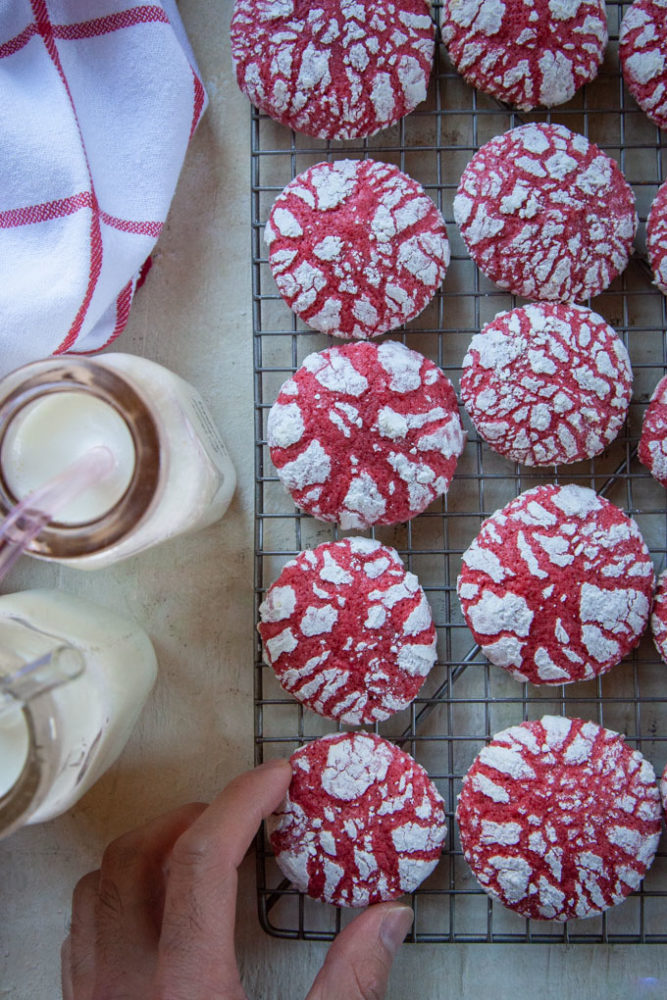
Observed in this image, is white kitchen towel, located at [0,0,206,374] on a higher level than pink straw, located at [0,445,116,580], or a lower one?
higher

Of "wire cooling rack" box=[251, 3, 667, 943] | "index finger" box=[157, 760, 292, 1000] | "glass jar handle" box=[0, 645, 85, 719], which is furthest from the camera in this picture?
"wire cooling rack" box=[251, 3, 667, 943]

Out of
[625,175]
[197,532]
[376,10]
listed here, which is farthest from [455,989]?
[376,10]

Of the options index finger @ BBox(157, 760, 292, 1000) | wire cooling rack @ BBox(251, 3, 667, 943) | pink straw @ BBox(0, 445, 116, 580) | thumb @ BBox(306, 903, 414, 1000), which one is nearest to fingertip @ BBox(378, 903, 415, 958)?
thumb @ BBox(306, 903, 414, 1000)

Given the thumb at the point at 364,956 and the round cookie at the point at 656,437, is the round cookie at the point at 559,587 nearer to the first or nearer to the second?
the round cookie at the point at 656,437

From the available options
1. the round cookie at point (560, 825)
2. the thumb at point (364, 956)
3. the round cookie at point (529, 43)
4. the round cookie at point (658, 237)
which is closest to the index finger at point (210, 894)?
the thumb at point (364, 956)

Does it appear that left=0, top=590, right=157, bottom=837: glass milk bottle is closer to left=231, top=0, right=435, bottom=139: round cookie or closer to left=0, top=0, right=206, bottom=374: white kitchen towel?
left=0, top=0, right=206, bottom=374: white kitchen towel

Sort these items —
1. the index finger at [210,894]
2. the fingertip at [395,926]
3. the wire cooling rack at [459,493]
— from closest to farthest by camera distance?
1. the index finger at [210,894]
2. the fingertip at [395,926]
3. the wire cooling rack at [459,493]

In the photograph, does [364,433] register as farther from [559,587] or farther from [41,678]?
[41,678]
